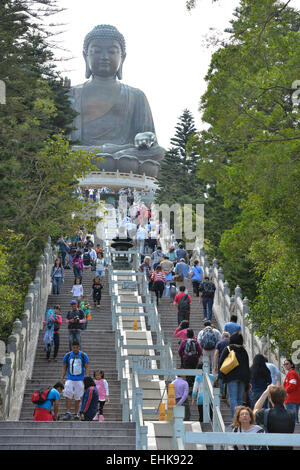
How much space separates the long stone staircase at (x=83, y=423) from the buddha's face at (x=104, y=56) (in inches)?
1383

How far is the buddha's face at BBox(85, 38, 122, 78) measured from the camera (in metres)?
55.9

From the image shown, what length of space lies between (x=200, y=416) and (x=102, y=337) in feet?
19.1

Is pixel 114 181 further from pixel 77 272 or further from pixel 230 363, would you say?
pixel 230 363

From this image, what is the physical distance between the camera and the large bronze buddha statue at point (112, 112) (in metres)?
55.6

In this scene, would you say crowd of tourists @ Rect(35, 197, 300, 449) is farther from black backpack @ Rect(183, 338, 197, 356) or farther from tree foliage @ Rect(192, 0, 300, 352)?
tree foliage @ Rect(192, 0, 300, 352)

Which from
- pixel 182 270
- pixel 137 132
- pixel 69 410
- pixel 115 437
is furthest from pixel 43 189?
pixel 137 132

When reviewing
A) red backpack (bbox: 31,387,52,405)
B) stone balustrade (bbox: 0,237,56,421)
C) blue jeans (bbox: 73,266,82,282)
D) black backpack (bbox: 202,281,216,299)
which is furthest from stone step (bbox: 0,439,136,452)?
blue jeans (bbox: 73,266,82,282)

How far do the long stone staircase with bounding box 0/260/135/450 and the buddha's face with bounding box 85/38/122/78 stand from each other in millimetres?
35128

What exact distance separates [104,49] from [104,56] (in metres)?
0.44

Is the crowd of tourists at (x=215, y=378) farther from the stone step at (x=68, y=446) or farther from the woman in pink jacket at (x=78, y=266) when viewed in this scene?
the woman in pink jacket at (x=78, y=266)

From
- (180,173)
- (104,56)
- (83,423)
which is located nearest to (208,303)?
(83,423)

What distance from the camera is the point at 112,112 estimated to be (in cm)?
5775
